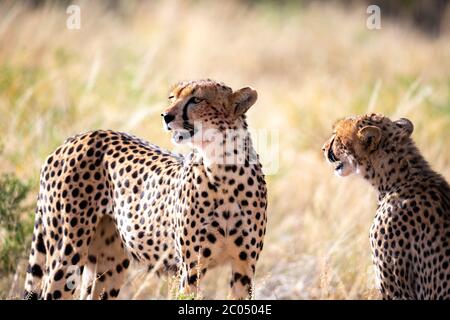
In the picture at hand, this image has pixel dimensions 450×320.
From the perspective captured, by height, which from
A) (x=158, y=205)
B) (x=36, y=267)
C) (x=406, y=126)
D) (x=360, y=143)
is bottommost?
(x=36, y=267)

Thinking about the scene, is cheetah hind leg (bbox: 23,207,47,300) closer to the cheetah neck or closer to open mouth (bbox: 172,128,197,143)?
open mouth (bbox: 172,128,197,143)

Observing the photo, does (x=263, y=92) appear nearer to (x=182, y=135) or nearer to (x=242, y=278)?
(x=242, y=278)

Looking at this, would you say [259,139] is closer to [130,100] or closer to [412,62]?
[130,100]

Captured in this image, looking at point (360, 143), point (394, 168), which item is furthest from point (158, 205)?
point (394, 168)

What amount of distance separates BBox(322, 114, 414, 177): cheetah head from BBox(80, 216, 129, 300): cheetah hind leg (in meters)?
1.14

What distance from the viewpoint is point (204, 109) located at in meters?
5.04

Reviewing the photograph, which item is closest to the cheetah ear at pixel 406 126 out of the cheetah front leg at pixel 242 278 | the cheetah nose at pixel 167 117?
the cheetah front leg at pixel 242 278

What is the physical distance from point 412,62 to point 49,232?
8988mm

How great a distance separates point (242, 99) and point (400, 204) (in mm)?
778

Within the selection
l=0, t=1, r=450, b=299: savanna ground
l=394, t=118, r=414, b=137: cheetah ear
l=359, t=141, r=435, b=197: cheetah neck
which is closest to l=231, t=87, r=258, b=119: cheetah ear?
l=359, t=141, r=435, b=197: cheetah neck

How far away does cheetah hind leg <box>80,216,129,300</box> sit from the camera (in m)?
5.72

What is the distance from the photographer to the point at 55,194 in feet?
18.3

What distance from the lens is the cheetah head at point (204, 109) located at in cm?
500
